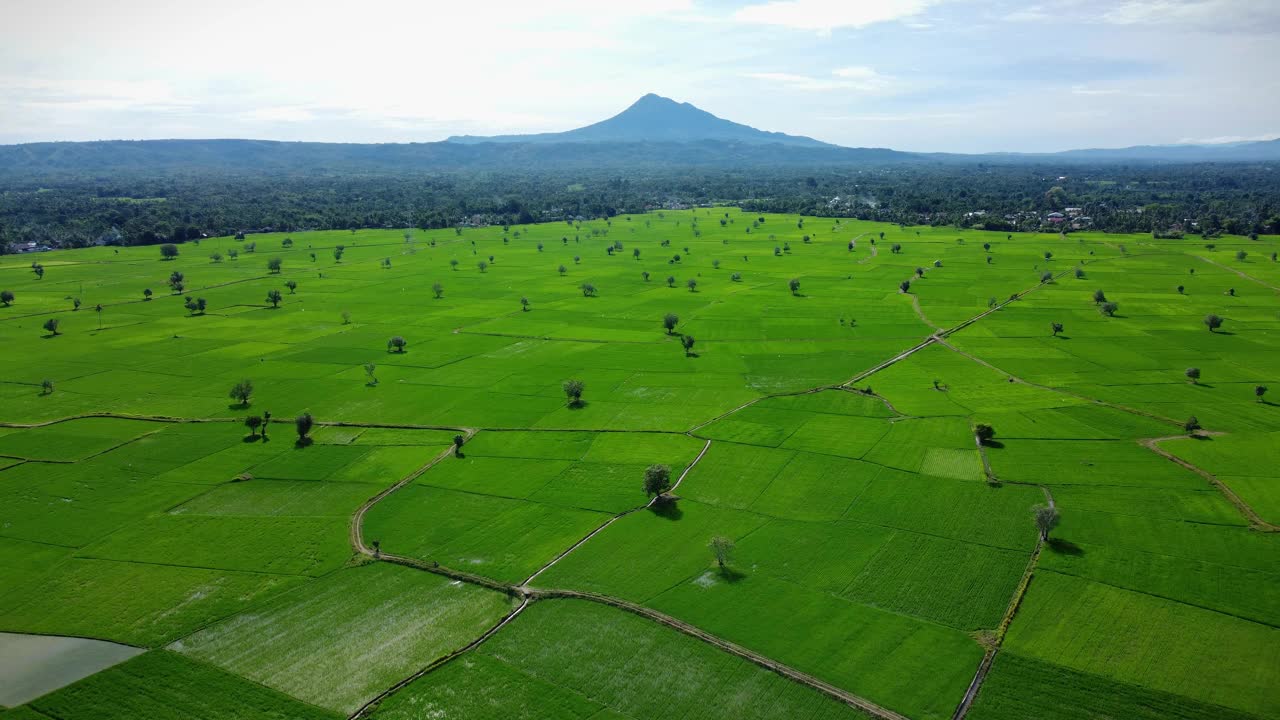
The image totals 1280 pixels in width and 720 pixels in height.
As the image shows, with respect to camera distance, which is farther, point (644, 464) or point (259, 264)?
point (259, 264)

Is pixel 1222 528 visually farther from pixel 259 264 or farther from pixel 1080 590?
pixel 259 264

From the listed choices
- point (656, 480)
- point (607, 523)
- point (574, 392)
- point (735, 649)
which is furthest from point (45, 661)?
point (574, 392)

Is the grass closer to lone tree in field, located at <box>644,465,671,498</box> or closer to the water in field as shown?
the water in field

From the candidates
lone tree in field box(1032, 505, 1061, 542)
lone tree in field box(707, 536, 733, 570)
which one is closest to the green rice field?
lone tree in field box(707, 536, 733, 570)

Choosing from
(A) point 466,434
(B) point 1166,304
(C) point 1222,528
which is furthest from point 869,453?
(B) point 1166,304

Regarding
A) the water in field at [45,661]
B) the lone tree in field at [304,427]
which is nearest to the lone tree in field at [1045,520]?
the water in field at [45,661]

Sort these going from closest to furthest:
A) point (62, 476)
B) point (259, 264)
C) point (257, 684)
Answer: point (257, 684) → point (62, 476) → point (259, 264)
